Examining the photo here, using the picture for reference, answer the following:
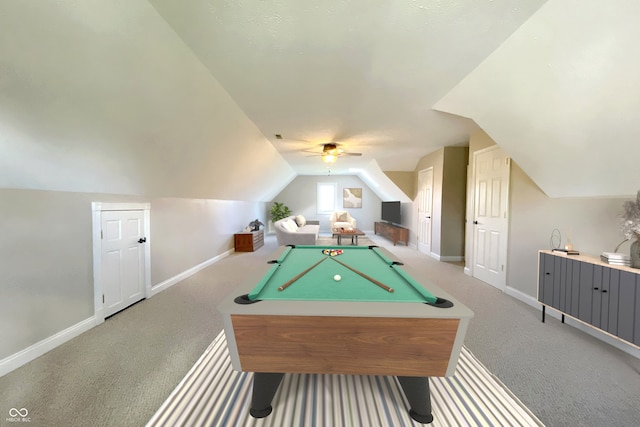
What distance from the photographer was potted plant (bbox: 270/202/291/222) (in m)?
9.67

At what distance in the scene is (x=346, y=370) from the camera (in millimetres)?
1205

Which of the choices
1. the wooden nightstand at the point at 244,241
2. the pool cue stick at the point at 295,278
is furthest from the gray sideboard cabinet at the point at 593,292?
the wooden nightstand at the point at 244,241

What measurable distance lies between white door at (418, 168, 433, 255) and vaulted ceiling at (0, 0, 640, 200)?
9.86ft

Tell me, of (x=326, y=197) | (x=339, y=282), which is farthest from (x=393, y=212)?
(x=339, y=282)

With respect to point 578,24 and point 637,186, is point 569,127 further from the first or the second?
point 578,24

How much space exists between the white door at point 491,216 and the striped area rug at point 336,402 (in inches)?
91.9

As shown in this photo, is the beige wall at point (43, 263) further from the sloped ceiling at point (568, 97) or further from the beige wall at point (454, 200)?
the beige wall at point (454, 200)

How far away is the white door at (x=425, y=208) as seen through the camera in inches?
232

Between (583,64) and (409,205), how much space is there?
230 inches

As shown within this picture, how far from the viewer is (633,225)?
1896mm

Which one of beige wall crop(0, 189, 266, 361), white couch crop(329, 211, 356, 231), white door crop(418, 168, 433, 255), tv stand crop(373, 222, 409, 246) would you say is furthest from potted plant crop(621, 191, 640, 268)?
white couch crop(329, 211, 356, 231)

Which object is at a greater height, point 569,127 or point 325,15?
point 325,15

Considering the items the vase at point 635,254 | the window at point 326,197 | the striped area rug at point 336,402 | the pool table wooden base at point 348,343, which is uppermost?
the window at point 326,197

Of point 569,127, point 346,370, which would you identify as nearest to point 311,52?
point 346,370
